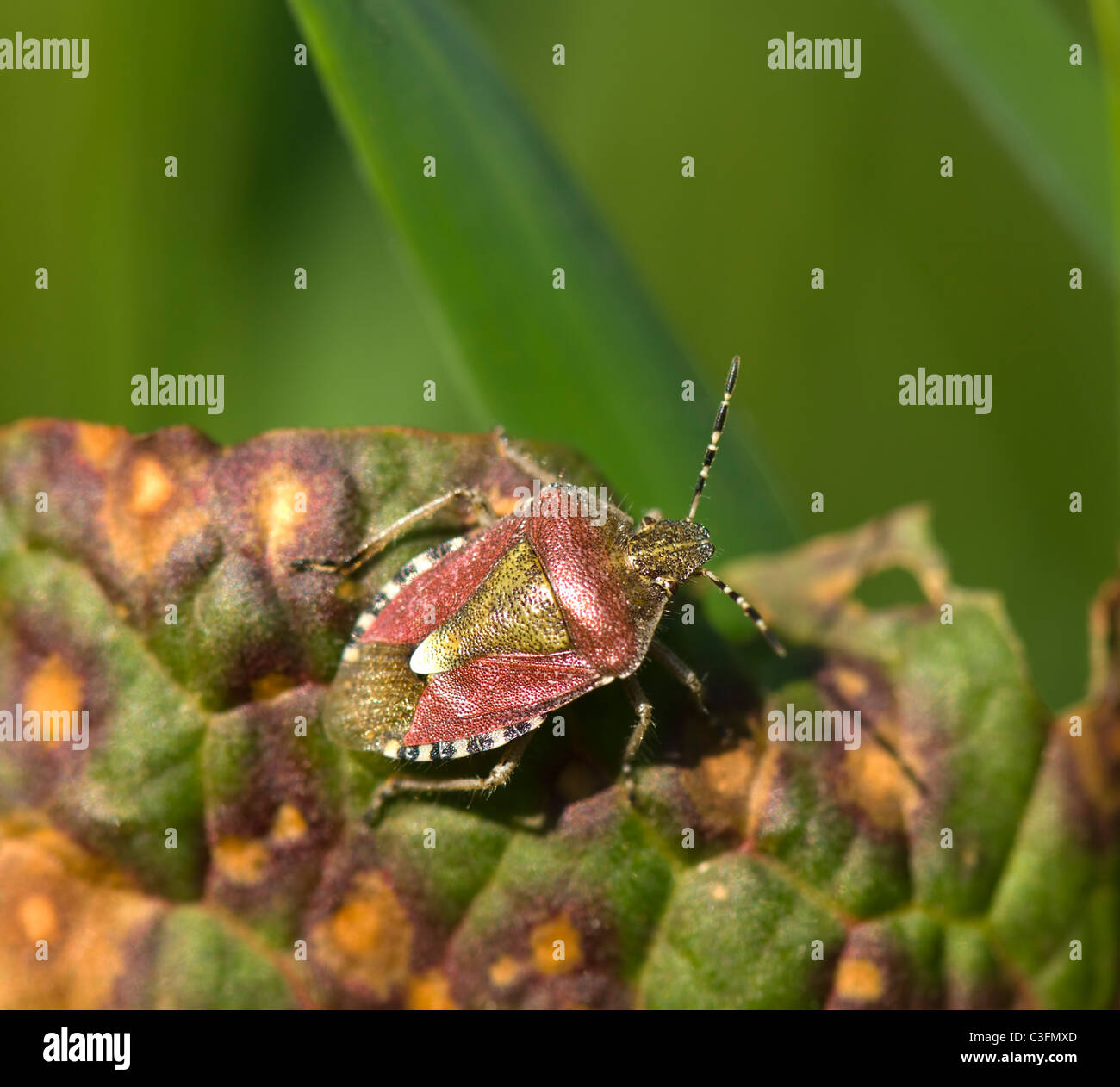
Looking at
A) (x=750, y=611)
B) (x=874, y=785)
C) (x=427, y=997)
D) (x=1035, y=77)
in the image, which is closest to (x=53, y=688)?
(x=427, y=997)

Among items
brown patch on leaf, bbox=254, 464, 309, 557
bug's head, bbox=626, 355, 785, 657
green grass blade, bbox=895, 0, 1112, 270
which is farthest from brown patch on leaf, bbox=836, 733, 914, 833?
green grass blade, bbox=895, 0, 1112, 270

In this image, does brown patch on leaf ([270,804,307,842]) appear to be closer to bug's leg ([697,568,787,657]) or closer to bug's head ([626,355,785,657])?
bug's head ([626,355,785,657])

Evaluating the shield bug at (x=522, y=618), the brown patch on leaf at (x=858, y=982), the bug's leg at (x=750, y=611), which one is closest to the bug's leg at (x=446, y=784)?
the shield bug at (x=522, y=618)

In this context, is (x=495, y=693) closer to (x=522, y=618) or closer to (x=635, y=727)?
(x=522, y=618)

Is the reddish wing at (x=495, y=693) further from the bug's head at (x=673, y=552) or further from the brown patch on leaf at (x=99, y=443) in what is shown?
the brown patch on leaf at (x=99, y=443)

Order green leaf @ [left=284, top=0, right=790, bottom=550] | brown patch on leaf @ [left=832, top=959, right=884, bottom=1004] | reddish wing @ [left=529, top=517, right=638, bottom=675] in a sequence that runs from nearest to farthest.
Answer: brown patch on leaf @ [left=832, top=959, right=884, bottom=1004], green leaf @ [left=284, top=0, right=790, bottom=550], reddish wing @ [left=529, top=517, right=638, bottom=675]

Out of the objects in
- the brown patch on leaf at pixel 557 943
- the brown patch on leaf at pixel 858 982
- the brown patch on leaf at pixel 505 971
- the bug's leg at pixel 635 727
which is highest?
the bug's leg at pixel 635 727
